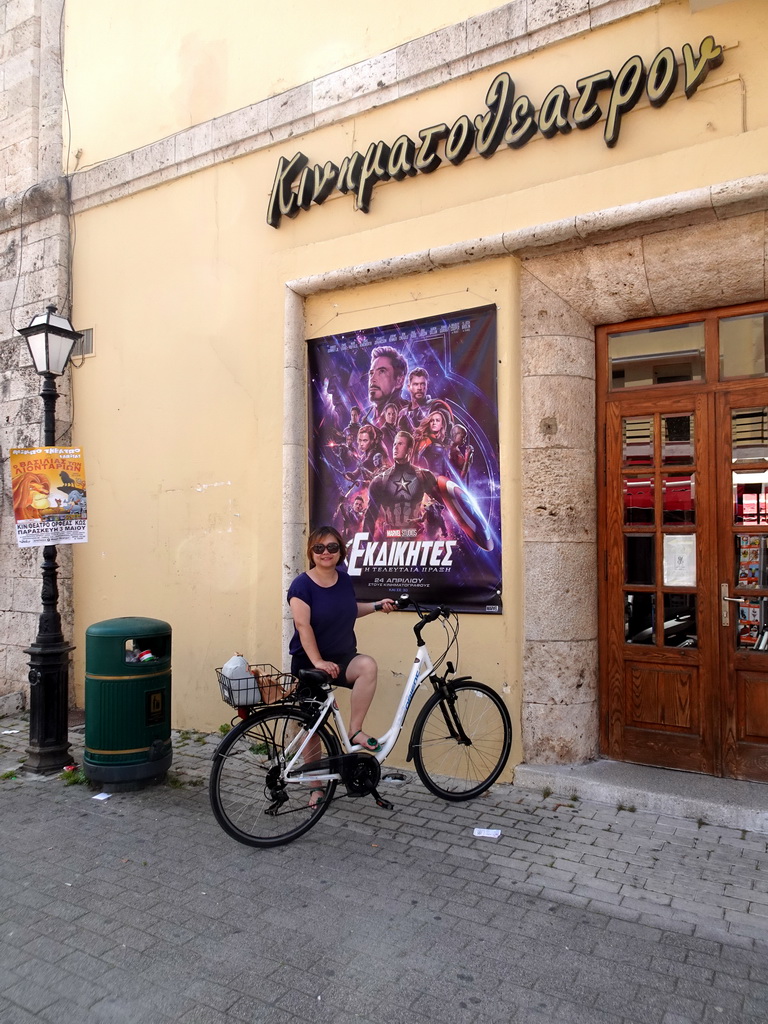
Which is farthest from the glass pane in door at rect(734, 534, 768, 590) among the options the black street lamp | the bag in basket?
the black street lamp

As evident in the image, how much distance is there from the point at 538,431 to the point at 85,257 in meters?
5.27

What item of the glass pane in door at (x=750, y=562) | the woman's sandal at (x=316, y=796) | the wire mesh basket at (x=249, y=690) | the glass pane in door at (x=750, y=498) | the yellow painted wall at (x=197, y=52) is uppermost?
the yellow painted wall at (x=197, y=52)

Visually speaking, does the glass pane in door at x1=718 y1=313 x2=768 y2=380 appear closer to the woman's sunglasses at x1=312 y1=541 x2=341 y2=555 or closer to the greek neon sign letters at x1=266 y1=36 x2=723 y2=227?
the greek neon sign letters at x1=266 y1=36 x2=723 y2=227

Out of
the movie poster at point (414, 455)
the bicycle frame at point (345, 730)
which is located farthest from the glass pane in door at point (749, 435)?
the bicycle frame at point (345, 730)

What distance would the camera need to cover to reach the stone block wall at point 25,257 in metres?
8.08

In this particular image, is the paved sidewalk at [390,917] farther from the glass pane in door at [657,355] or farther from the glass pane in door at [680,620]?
the glass pane in door at [657,355]

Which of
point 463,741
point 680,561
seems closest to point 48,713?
point 463,741

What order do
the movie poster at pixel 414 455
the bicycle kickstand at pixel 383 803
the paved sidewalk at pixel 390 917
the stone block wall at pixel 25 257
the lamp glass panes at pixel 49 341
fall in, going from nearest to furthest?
the paved sidewalk at pixel 390 917 < the bicycle kickstand at pixel 383 803 < the movie poster at pixel 414 455 < the lamp glass panes at pixel 49 341 < the stone block wall at pixel 25 257

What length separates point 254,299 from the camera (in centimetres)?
680

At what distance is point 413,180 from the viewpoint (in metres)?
5.92

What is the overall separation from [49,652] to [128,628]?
3.28 feet

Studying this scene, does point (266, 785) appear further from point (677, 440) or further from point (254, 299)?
point (254, 299)

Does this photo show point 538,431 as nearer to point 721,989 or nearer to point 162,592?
point 721,989

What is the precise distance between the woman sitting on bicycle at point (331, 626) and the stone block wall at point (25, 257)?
4078mm
